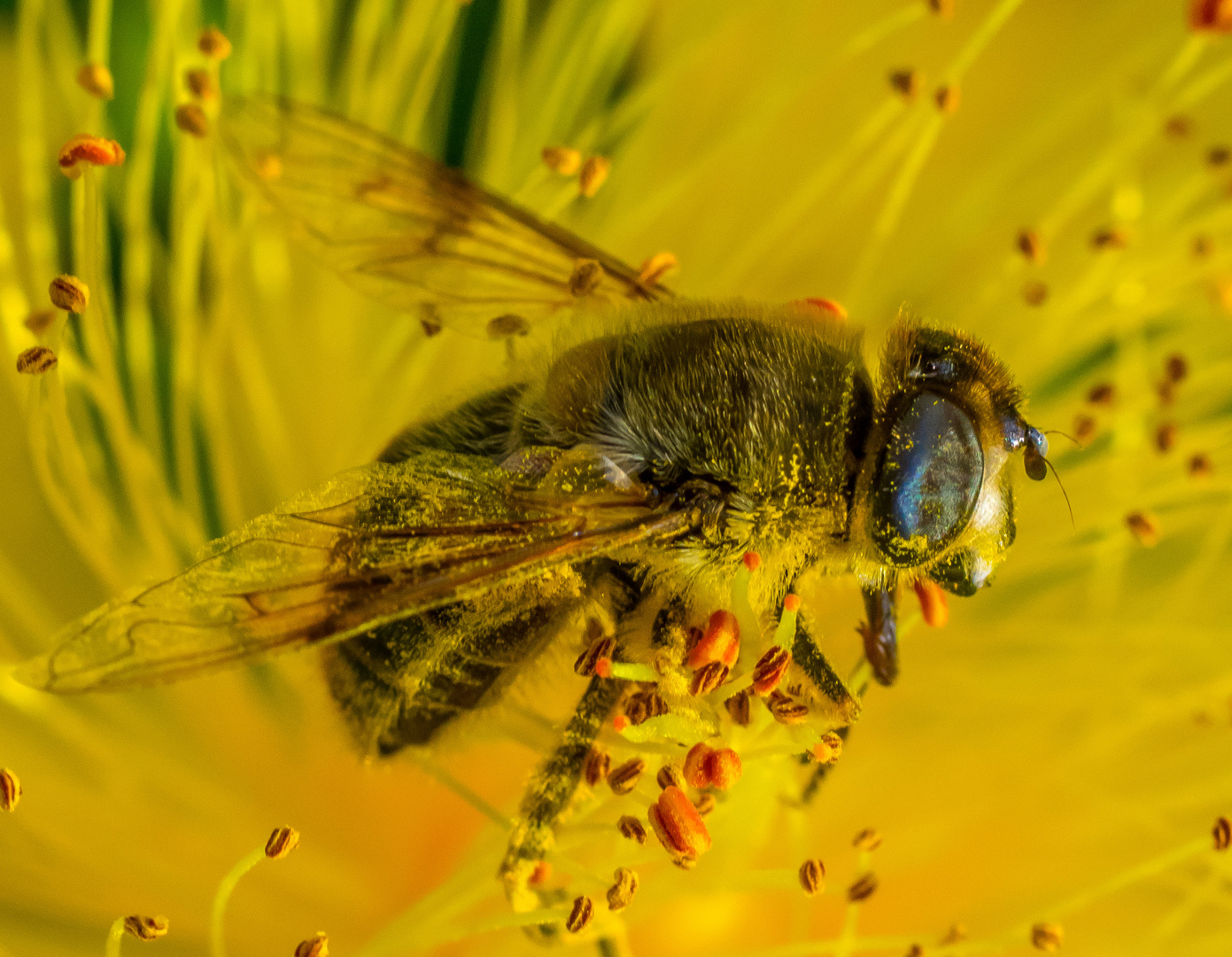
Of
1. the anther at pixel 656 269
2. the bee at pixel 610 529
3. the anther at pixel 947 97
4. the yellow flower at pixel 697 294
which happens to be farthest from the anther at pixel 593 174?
the anther at pixel 947 97

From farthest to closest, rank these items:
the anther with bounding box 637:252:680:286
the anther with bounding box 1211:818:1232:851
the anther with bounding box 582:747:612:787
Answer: the anther with bounding box 637:252:680:286 < the anther with bounding box 1211:818:1232:851 < the anther with bounding box 582:747:612:787

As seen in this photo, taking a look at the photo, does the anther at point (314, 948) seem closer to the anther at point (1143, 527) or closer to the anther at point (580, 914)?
the anther at point (580, 914)

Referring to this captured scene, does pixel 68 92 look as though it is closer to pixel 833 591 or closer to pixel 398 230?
pixel 398 230

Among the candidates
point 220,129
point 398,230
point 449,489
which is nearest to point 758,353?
point 449,489

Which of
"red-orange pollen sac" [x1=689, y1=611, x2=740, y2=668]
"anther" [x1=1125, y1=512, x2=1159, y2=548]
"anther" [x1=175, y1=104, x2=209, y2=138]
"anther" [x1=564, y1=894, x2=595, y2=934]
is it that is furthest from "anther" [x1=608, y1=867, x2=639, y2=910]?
"anther" [x1=175, y1=104, x2=209, y2=138]

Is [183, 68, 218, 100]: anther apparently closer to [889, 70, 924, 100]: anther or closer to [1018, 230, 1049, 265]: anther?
[889, 70, 924, 100]: anther

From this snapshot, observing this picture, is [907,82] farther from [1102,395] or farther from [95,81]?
[95,81]

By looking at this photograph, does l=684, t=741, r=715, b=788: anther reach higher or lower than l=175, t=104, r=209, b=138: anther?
lower

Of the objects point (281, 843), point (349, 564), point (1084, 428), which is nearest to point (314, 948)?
point (281, 843)
